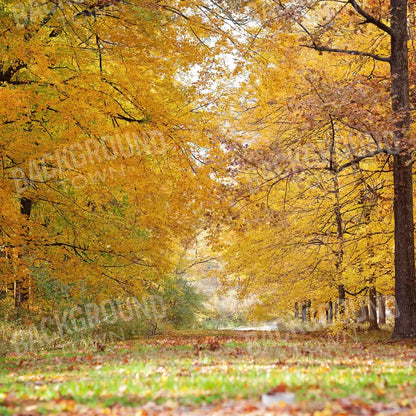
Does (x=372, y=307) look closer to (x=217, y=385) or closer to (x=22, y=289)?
(x=22, y=289)

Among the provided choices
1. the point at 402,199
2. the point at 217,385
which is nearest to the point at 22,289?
the point at 402,199

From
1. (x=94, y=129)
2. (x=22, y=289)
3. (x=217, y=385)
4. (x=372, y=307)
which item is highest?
(x=94, y=129)

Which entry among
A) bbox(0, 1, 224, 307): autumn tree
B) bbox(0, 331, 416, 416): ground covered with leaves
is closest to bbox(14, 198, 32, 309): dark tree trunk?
bbox(0, 1, 224, 307): autumn tree

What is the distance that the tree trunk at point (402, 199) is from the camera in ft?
34.6

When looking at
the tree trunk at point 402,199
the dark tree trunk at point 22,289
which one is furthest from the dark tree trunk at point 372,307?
the dark tree trunk at point 22,289

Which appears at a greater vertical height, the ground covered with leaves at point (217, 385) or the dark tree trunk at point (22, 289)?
the dark tree trunk at point (22, 289)

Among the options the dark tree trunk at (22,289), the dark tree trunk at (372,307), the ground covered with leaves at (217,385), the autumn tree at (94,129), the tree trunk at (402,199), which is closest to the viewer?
the ground covered with leaves at (217,385)

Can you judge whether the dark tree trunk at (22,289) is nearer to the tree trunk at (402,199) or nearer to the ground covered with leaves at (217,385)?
the ground covered with leaves at (217,385)

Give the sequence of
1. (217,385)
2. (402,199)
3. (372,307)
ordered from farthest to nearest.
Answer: (372,307), (402,199), (217,385)

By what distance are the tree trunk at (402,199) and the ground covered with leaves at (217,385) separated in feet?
11.9

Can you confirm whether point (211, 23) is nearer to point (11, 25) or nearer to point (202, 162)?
point (202, 162)

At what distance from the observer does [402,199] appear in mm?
10766

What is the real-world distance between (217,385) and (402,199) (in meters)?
7.84

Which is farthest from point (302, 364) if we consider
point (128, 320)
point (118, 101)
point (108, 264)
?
point (128, 320)
